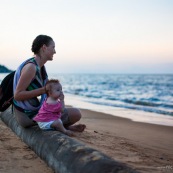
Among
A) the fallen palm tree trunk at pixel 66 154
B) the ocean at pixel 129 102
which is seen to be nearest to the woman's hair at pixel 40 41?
the fallen palm tree trunk at pixel 66 154

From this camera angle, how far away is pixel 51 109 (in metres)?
3.95

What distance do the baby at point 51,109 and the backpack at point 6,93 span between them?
0.58 m

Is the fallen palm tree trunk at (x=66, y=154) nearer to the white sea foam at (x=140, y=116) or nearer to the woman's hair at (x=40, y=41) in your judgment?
the woman's hair at (x=40, y=41)

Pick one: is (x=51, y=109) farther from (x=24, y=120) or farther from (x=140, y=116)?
(x=140, y=116)

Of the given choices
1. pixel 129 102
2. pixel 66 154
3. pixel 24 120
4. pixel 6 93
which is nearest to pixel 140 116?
pixel 129 102

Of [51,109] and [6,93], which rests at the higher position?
[6,93]

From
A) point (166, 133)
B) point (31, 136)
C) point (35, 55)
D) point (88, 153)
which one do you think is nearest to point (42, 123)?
point (31, 136)

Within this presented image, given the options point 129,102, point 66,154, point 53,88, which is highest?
point 53,88

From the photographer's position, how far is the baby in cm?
385

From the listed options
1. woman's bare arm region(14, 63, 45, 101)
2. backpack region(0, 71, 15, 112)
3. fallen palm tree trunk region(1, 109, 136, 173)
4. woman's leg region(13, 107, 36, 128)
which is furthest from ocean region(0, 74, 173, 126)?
fallen palm tree trunk region(1, 109, 136, 173)

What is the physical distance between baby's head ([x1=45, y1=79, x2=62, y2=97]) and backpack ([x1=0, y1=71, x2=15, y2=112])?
77 cm

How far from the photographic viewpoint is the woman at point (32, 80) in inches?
154

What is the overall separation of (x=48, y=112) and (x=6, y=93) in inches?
31.8

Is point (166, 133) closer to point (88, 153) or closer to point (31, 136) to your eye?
point (31, 136)
